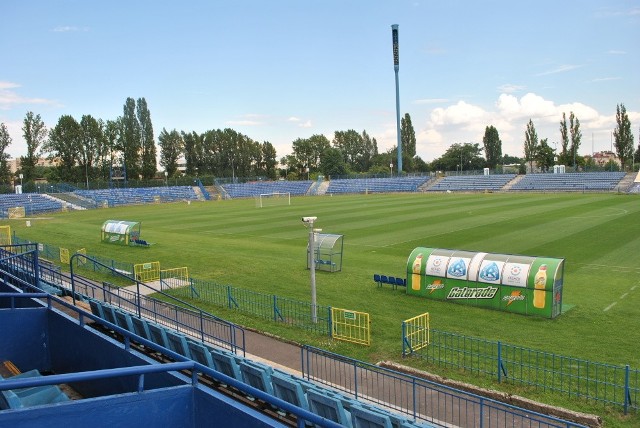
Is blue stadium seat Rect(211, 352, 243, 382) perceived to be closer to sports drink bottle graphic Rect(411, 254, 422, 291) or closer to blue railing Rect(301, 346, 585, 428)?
blue railing Rect(301, 346, 585, 428)

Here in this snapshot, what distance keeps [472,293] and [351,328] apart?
233 inches

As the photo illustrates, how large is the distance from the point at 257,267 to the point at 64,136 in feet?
306

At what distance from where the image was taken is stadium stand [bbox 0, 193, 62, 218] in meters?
79.4

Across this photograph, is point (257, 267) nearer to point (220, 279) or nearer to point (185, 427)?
point (220, 279)

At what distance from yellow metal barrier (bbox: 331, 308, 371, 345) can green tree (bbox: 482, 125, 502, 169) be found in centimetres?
13742

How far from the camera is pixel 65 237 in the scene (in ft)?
161

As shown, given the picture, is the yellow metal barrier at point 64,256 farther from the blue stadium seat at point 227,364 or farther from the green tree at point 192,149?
the green tree at point 192,149

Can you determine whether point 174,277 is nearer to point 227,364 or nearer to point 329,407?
point 227,364

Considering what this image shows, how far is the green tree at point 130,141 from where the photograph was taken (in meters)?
116

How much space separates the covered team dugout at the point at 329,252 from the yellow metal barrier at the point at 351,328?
9.29 m

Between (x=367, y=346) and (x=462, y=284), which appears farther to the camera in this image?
(x=462, y=284)

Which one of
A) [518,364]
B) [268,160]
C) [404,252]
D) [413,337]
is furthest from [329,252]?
[268,160]

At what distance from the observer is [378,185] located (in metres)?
113

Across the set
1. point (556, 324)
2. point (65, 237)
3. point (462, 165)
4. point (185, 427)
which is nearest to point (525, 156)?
point (462, 165)
